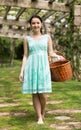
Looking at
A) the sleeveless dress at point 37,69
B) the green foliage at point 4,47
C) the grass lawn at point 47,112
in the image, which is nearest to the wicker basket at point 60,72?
the sleeveless dress at point 37,69

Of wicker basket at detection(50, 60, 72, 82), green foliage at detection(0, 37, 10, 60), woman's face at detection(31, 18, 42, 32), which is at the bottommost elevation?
green foliage at detection(0, 37, 10, 60)

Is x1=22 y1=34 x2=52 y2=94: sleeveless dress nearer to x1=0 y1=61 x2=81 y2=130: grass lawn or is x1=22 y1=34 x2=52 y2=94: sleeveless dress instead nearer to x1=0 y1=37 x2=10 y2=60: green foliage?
x1=0 y1=61 x2=81 y2=130: grass lawn

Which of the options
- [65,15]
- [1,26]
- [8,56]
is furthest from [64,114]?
[8,56]

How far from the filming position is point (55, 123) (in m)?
5.25

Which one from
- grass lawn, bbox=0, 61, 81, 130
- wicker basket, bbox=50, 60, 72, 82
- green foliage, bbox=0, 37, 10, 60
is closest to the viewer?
grass lawn, bbox=0, 61, 81, 130

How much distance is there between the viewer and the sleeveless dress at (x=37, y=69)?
514 cm

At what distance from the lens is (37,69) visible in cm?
519

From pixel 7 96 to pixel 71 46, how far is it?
13.7 ft

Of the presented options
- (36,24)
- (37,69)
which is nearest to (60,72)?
(37,69)

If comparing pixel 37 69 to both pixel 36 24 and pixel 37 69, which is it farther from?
pixel 36 24

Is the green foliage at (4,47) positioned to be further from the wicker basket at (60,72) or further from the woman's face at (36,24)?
the woman's face at (36,24)

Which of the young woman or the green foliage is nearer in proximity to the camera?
the young woman

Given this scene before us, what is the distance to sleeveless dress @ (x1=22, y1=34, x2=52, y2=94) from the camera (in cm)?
514

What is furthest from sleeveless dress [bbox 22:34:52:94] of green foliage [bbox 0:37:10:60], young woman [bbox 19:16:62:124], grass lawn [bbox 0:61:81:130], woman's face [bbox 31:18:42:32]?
green foliage [bbox 0:37:10:60]
